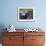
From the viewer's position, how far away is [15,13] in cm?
409

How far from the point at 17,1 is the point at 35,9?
623 millimetres

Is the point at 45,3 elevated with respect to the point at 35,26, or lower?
elevated

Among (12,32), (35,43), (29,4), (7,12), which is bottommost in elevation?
(35,43)

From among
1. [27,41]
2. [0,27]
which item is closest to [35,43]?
[27,41]

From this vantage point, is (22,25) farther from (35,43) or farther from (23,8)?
(35,43)

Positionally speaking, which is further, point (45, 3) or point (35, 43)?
point (45, 3)

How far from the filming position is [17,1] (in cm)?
408

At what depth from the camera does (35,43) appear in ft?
11.8

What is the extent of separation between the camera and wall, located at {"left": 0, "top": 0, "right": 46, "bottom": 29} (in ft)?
13.4

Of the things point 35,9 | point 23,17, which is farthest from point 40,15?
point 23,17

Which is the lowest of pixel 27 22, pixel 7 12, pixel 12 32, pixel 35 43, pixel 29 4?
pixel 35 43

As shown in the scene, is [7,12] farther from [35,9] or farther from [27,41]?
[27,41]

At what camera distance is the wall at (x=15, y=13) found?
408 cm

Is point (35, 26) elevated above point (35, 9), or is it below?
below
